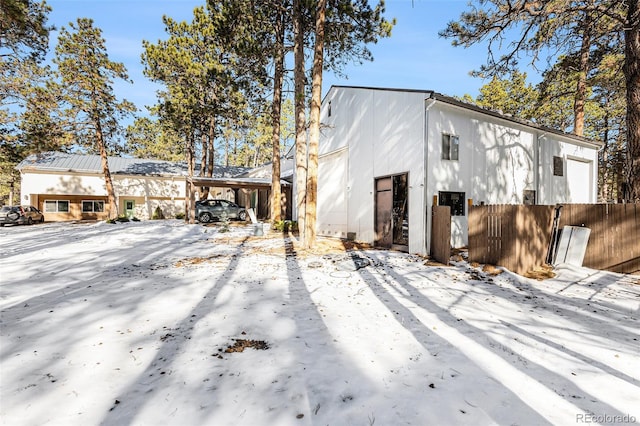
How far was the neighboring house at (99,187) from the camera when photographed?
2155 cm

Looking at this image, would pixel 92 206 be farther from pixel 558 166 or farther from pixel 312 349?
pixel 558 166

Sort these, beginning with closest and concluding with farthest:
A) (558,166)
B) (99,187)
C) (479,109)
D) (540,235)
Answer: (540,235), (479,109), (558,166), (99,187)

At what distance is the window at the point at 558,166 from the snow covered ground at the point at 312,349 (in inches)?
339

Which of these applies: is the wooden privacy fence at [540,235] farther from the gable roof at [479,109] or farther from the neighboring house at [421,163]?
the gable roof at [479,109]

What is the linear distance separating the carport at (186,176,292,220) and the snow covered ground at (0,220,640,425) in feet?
38.5

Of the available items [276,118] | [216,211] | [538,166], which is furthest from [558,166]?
[216,211]

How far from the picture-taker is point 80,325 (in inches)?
143

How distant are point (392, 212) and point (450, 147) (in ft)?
9.31

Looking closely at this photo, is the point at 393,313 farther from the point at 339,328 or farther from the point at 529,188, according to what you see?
the point at 529,188

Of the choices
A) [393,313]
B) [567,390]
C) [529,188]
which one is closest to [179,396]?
[393,313]

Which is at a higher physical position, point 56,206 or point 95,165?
point 95,165

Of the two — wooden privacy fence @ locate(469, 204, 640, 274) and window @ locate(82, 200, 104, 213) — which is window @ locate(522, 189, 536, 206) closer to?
wooden privacy fence @ locate(469, 204, 640, 274)

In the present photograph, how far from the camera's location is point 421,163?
29.1ft

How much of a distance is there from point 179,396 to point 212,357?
0.62m
